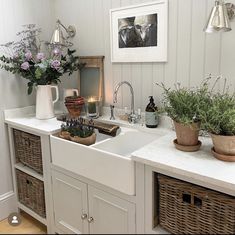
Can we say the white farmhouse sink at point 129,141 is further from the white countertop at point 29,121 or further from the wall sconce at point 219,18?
the wall sconce at point 219,18

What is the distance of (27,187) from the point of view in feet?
7.20

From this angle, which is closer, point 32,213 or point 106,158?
point 106,158

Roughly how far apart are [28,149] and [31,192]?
1.23 ft

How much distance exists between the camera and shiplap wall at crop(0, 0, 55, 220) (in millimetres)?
2131

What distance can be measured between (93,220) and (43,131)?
70 centimetres

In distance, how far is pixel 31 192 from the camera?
2.15 meters

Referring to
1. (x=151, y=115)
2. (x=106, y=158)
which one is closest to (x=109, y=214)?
(x=106, y=158)

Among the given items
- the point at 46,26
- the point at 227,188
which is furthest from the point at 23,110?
the point at 227,188

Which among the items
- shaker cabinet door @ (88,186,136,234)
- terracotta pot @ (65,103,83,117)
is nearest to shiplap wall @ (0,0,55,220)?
terracotta pot @ (65,103,83,117)

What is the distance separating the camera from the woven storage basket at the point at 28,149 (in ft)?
6.51

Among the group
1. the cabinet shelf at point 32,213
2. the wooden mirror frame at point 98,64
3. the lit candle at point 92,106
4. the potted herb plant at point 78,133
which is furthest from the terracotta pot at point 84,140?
the cabinet shelf at point 32,213

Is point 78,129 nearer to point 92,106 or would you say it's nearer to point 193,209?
point 92,106

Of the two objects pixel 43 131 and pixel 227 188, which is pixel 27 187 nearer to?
pixel 43 131

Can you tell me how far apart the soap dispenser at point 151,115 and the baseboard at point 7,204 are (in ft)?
4.68
